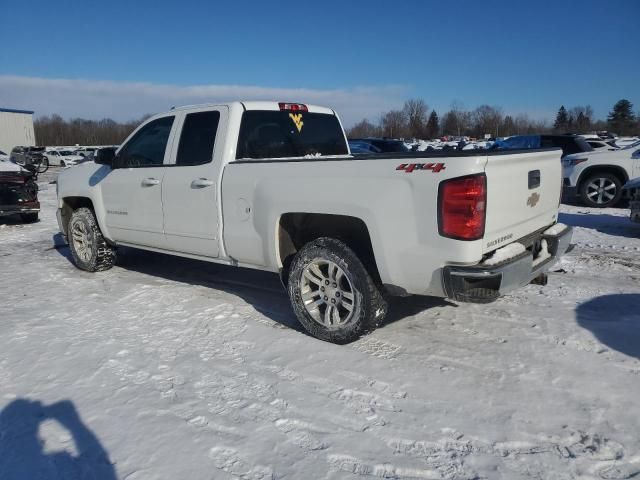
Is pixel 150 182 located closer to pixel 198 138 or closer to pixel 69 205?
pixel 198 138

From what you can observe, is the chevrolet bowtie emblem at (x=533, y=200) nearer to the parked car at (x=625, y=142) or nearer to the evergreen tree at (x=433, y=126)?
the parked car at (x=625, y=142)

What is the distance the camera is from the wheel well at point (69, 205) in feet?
21.5

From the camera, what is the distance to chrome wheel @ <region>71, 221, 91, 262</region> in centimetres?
629

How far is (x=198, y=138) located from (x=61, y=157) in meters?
40.2

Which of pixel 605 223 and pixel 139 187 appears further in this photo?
pixel 605 223

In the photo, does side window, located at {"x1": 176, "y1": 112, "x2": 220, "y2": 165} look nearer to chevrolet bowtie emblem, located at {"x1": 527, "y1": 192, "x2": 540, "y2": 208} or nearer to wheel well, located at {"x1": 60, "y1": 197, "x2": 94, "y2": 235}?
wheel well, located at {"x1": 60, "y1": 197, "x2": 94, "y2": 235}

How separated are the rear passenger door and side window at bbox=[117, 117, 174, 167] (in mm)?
289

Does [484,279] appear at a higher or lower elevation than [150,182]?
lower

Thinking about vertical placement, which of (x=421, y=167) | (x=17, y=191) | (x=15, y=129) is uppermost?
(x=15, y=129)

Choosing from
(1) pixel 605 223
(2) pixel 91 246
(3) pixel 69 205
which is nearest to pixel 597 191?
(1) pixel 605 223

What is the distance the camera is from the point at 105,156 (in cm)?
570

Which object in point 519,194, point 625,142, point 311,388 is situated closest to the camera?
point 311,388

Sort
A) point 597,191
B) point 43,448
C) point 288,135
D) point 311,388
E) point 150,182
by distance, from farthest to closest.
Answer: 1. point 597,191
2. point 150,182
3. point 288,135
4. point 311,388
5. point 43,448

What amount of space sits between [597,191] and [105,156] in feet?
32.4
